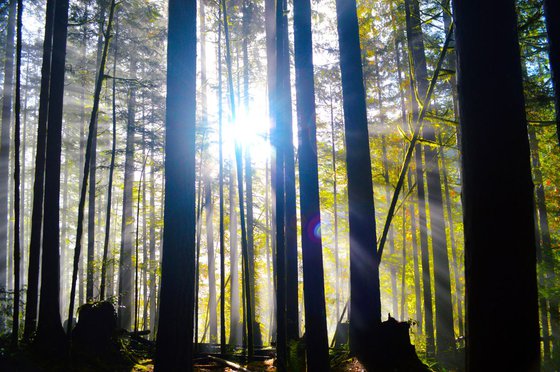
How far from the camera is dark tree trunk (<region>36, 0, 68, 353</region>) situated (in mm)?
7180

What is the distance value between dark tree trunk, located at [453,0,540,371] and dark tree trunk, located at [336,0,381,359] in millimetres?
4168

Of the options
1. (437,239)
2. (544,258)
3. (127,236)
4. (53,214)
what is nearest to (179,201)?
(53,214)

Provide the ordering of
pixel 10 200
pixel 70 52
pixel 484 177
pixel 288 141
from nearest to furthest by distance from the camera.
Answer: pixel 484 177 → pixel 288 141 → pixel 70 52 → pixel 10 200

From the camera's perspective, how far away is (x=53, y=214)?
7.58 metres

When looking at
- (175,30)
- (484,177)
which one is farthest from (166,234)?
(484,177)

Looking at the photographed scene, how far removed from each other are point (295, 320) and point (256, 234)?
11.2 m

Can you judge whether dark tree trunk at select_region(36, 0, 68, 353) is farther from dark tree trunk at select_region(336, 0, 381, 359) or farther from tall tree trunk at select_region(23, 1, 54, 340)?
dark tree trunk at select_region(336, 0, 381, 359)

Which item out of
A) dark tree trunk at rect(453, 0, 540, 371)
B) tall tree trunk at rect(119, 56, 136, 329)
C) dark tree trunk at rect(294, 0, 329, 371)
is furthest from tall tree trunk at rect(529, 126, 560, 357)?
tall tree trunk at rect(119, 56, 136, 329)

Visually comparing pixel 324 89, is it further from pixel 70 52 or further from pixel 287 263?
pixel 70 52

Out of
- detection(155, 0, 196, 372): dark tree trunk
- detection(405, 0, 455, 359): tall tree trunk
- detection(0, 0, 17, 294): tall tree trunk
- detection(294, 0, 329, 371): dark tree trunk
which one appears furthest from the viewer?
detection(0, 0, 17, 294): tall tree trunk

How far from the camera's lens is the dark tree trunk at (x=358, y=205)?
21.9 ft

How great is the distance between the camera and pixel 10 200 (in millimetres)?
29953

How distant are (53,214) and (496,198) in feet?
27.1

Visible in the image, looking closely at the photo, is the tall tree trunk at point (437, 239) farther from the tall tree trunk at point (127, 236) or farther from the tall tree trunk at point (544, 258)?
the tall tree trunk at point (127, 236)
